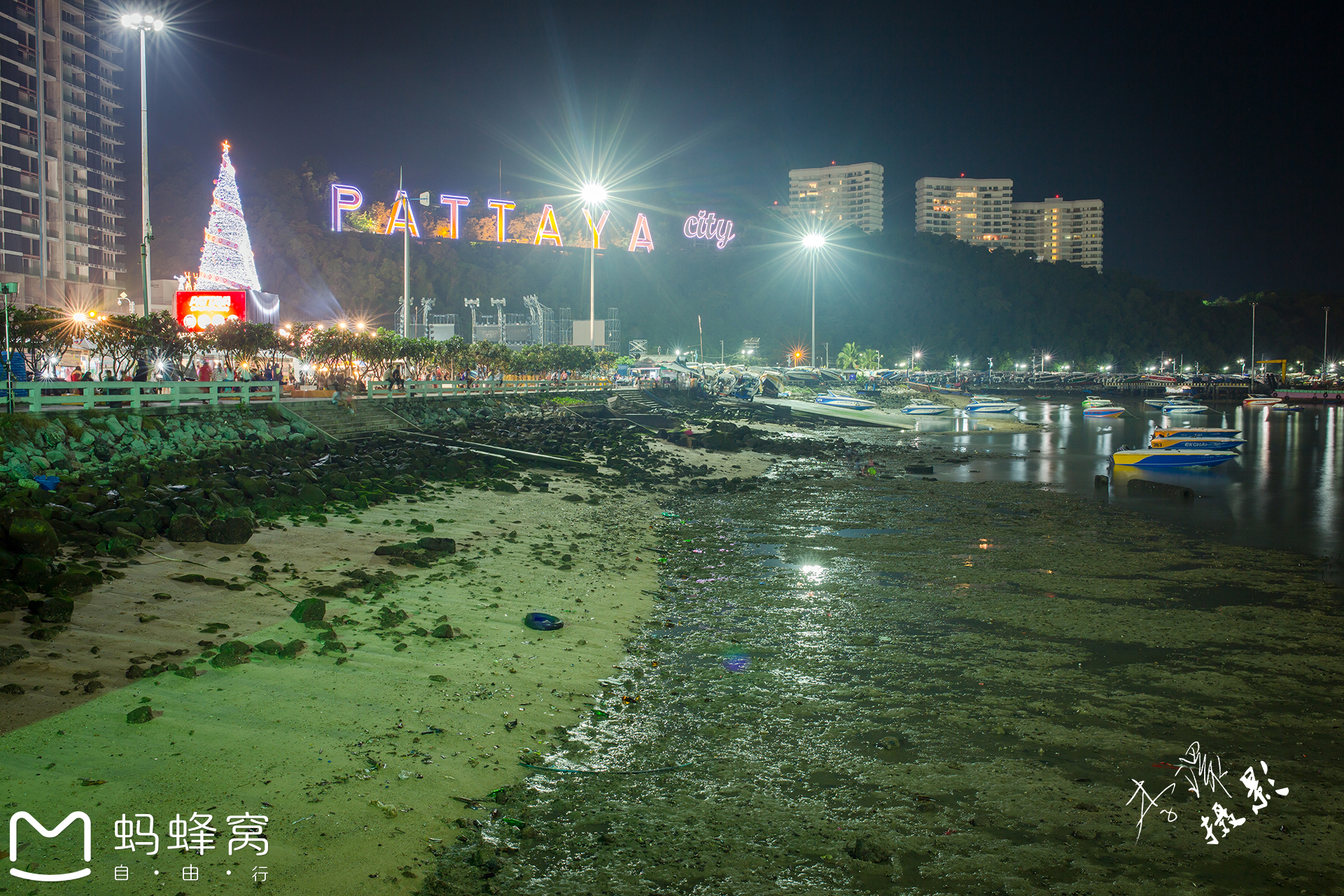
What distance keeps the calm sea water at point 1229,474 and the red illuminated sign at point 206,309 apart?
27825 mm

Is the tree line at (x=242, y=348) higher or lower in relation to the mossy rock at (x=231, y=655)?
higher

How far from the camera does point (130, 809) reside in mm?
5078

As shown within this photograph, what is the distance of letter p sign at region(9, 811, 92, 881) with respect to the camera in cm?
445

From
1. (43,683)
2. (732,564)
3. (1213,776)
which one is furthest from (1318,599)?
(43,683)

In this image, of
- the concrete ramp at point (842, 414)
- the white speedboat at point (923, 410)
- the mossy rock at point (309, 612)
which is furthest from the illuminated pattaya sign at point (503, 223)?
the mossy rock at point (309, 612)

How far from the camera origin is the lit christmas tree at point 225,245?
3794 centimetres

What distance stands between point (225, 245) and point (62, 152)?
55345mm

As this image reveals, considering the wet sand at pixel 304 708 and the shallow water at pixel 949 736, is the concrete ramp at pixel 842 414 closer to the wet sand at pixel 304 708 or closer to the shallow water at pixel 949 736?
the shallow water at pixel 949 736

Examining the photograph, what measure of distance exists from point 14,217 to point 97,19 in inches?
1185

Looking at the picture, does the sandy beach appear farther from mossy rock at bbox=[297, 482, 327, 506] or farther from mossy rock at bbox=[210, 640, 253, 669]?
mossy rock at bbox=[297, 482, 327, 506]

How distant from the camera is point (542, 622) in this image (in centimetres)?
983

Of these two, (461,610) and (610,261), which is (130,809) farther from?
(610,261)

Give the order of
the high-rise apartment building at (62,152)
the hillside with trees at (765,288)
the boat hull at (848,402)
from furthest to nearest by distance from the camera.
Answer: the hillside with trees at (765,288)
the high-rise apartment building at (62,152)
the boat hull at (848,402)

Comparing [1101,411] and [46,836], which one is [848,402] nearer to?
[1101,411]
